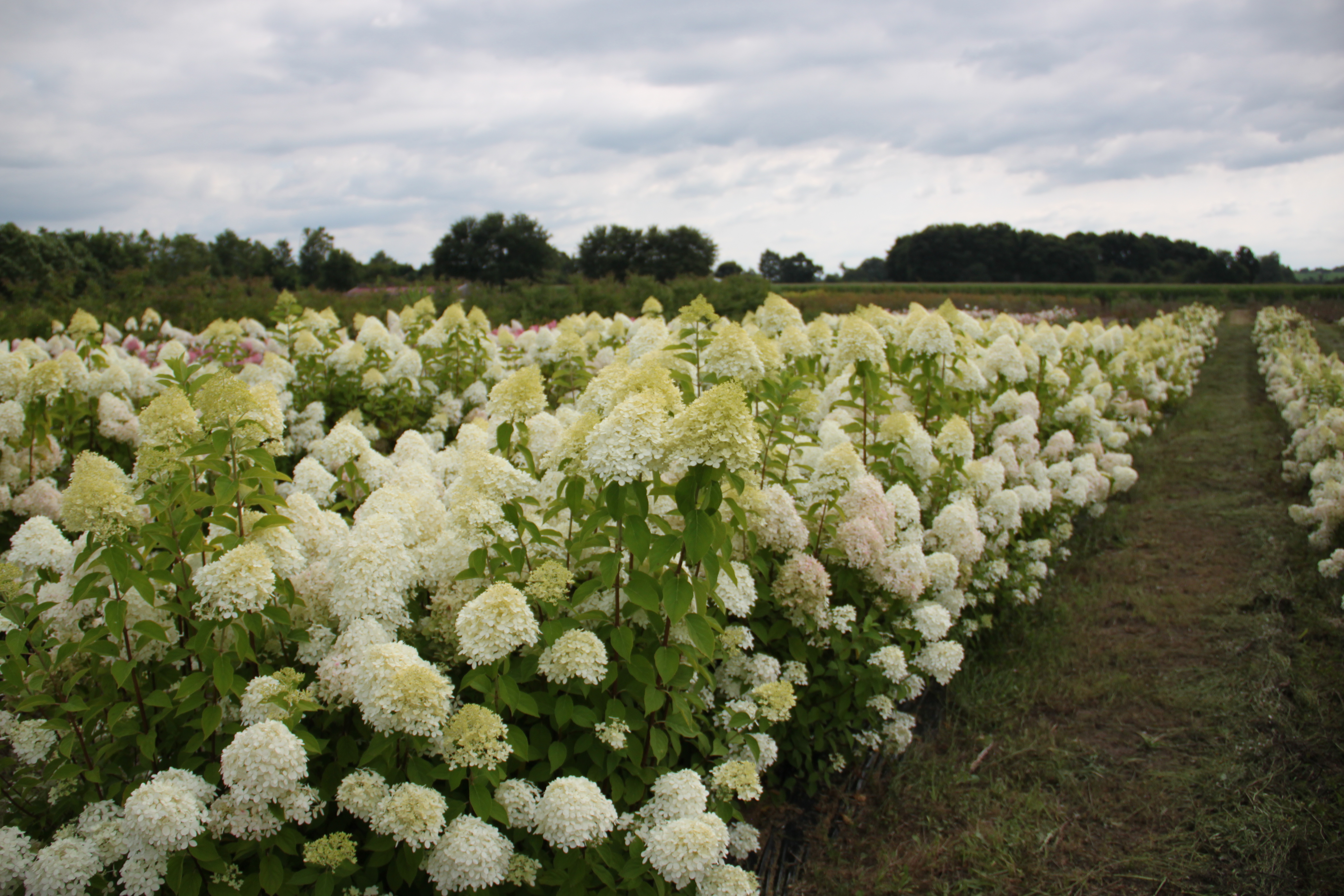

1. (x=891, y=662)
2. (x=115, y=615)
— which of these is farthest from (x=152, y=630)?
(x=891, y=662)

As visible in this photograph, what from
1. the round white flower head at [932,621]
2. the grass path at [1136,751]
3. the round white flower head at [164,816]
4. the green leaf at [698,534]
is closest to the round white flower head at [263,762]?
the round white flower head at [164,816]

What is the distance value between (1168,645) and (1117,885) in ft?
7.59

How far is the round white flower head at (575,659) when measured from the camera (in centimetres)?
205

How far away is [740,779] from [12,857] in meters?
1.97

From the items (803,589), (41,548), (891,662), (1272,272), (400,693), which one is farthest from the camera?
(1272,272)

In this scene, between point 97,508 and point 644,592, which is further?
point 644,592

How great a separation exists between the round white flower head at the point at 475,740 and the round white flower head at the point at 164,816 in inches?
23.0

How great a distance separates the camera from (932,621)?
3.31 meters

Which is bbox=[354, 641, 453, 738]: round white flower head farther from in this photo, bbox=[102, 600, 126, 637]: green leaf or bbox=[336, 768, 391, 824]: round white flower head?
bbox=[102, 600, 126, 637]: green leaf

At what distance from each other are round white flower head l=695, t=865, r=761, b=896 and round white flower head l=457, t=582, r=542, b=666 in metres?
0.87

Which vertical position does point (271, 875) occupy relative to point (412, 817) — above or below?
below

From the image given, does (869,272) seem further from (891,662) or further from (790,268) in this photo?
(891,662)

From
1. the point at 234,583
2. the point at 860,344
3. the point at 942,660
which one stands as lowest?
the point at 942,660

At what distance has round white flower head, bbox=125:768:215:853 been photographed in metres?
1.69
